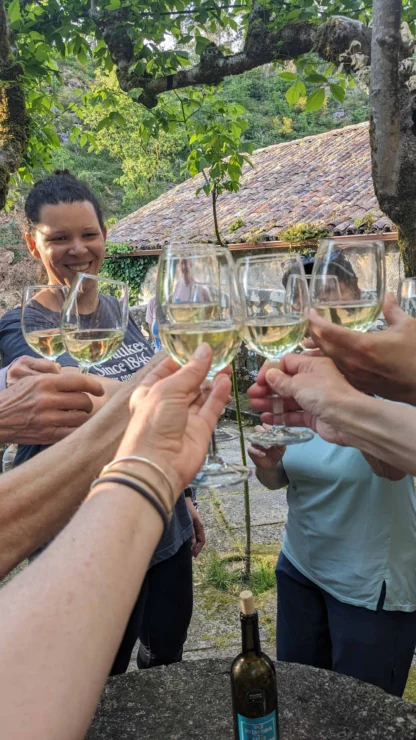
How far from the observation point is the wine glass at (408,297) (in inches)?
68.5

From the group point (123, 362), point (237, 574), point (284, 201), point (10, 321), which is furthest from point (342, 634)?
point (284, 201)

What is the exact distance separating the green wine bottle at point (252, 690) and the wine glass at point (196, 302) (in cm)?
81

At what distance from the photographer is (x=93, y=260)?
8.98ft

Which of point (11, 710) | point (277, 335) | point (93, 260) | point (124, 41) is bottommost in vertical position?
point (11, 710)

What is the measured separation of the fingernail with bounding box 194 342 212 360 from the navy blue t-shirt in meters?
1.23

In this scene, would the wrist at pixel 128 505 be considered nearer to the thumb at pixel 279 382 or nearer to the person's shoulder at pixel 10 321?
the thumb at pixel 279 382

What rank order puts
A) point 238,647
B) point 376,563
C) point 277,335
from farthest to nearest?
point 238,647
point 376,563
point 277,335

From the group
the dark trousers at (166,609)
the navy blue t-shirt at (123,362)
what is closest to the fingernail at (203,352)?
the navy blue t-shirt at (123,362)

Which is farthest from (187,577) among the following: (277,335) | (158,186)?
(158,186)

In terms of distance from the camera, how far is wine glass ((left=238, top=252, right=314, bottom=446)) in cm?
133

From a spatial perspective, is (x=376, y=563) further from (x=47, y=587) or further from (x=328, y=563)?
(x=47, y=587)

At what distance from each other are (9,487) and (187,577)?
1.58m

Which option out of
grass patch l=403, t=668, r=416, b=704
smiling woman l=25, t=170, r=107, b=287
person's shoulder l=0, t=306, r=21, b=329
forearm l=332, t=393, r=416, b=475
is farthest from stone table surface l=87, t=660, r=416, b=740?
grass patch l=403, t=668, r=416, b=704

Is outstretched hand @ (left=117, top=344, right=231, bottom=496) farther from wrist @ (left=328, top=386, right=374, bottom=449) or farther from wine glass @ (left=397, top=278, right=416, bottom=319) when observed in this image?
wine glass @ (left=397, top=278, right=416, bottom=319)
